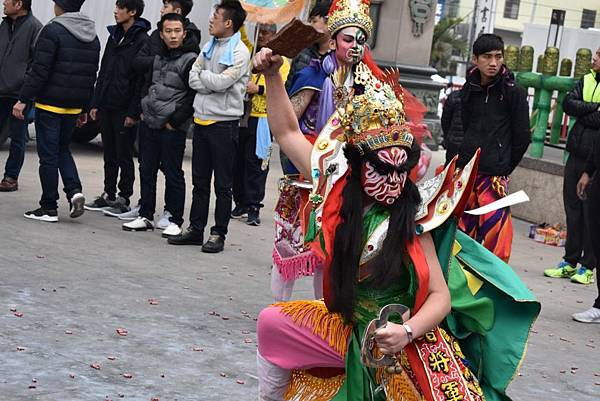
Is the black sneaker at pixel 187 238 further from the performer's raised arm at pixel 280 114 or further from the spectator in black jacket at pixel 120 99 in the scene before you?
the performer's raised arm at pixel 280 114

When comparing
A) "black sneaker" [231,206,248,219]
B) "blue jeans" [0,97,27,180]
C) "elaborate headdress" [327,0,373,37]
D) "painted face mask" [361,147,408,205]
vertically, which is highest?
"elaborate headdress" [327,0,373,37]

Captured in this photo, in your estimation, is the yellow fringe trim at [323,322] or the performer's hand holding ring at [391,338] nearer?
the performer's hand holding ring at [391,338]

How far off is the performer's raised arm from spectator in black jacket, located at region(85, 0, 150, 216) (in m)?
5.36

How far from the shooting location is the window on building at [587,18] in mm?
66938

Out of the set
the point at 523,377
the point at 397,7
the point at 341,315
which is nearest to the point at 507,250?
the point at 523,377

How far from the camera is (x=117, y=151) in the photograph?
1062cm

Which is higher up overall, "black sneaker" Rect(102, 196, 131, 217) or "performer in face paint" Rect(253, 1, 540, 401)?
"performer in face paint" Rect(253, 1, 540, 401)

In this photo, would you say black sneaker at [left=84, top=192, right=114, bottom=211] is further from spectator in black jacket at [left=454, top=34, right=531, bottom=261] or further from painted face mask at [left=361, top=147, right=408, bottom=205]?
painted face mask at [left=361, top=147, right=408, bottom=205]

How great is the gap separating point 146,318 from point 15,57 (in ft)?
15.6

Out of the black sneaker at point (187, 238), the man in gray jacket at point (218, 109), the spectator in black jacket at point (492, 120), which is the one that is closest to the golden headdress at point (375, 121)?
the spectator in black jacket at point (492, 120)

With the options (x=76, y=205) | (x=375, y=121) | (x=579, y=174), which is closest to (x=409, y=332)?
(x=375, y=121)

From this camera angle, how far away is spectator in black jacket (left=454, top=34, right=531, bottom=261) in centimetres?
780

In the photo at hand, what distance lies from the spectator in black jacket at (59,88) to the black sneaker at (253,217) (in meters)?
1.63

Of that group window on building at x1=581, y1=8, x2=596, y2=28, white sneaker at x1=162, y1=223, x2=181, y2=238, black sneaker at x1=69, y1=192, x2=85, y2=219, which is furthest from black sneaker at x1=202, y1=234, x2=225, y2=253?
window on building at x1=581, y1=8, x2=596, y2=28
